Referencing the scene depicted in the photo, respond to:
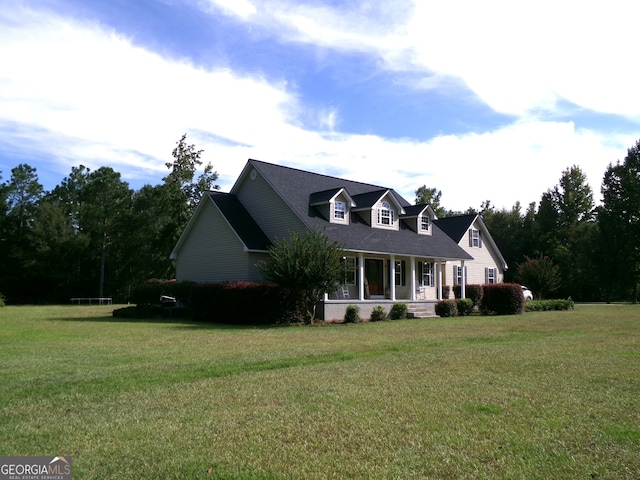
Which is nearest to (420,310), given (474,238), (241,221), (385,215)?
(385,215)

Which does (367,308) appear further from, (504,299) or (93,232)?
(93,232)

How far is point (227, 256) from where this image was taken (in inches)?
1104

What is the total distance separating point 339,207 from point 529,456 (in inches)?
938

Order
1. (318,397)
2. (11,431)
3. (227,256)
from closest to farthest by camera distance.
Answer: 1. (11,431)
2. (318,397)
3. (227,256)

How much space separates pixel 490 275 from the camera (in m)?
43.0

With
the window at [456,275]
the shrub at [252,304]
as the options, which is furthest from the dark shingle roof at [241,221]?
the window at [456,275]

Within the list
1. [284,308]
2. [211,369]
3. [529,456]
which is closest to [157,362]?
[211,369]

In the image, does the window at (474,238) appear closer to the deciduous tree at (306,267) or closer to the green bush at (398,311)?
the green bush at (398,311)

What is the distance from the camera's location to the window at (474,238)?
135 feet

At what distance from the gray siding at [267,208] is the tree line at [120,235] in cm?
2104

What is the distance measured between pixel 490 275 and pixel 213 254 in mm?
23961

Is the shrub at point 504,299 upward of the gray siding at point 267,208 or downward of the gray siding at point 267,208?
downward

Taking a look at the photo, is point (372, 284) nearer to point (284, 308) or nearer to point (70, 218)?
point (284, 308)

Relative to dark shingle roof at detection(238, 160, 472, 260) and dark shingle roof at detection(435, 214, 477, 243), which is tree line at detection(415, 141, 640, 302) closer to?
dark shingle roof at detection(435, 214, 477, 243)
